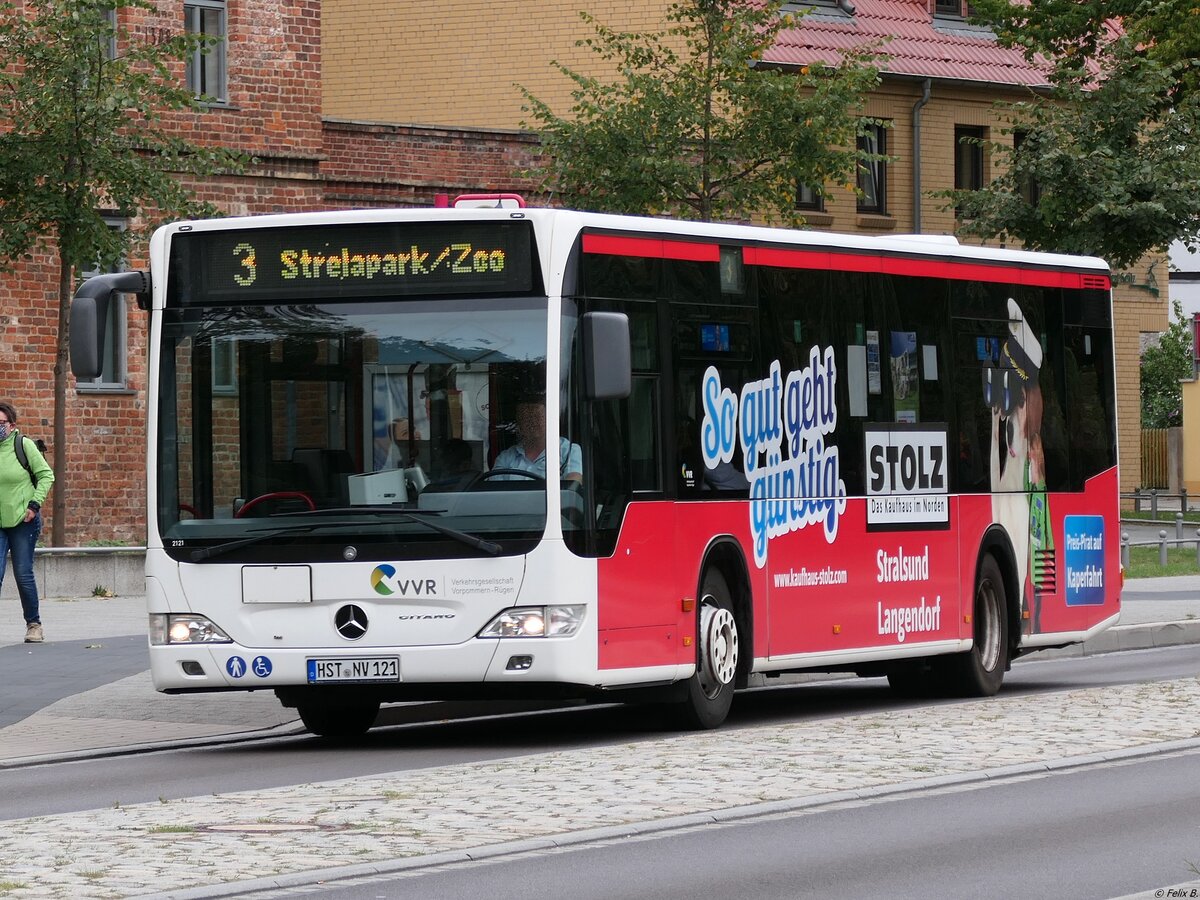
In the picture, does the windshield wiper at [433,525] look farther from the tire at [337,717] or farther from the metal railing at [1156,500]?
the metal railing at [1156,500]

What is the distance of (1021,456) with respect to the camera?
17547 millimetres

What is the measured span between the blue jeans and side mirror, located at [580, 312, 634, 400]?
7.65m

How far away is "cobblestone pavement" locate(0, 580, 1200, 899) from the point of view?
28.7 feet

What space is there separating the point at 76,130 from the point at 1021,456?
12561mm

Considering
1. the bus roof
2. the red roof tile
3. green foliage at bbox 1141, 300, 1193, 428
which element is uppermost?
the red roof tile

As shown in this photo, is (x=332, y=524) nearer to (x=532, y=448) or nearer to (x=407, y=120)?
(x=532, y=448)

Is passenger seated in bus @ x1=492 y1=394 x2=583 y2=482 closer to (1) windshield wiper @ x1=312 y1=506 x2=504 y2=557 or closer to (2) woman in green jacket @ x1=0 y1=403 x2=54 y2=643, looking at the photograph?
(1) windshield wiper @ x1=312 y1=506 x2=504 y2=557

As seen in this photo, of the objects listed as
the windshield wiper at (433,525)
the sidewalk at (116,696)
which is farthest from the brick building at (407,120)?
the windshield wiper at (433,525)

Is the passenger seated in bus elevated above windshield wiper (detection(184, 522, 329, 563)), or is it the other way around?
the passenger seated in bus

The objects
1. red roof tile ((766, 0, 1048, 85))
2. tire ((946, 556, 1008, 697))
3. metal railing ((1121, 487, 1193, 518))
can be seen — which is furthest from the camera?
metal railing ((1121, 487, 1193, 518))

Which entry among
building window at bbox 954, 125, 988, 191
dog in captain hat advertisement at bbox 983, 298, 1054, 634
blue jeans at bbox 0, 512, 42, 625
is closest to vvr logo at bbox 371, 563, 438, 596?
dog in captain hat advertisement at bbox 983, 298, 1054, 634

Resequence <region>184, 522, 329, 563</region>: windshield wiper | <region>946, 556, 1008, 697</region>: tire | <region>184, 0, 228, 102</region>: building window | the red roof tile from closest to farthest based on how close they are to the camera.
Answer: <region>184, 522, 329, 563</region>: windshield wiper < <region>946, 556, 1008, 697</region>: tire < <region>184, 0, 228, 102</region>: building window < the red roof tile

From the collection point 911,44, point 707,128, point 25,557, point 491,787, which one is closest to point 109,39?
point 707,128

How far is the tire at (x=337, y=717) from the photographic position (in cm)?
1434
